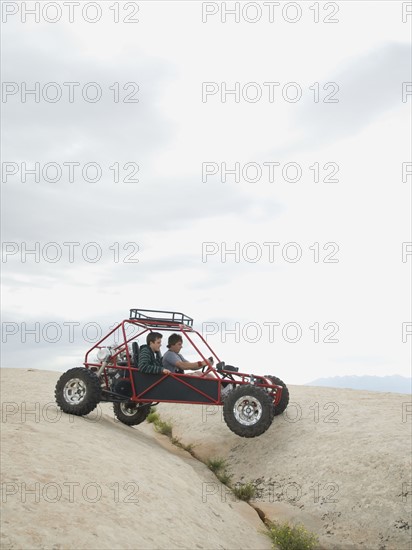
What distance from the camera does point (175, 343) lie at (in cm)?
1072

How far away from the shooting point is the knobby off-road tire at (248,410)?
31.1 ft

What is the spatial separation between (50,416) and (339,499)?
4965mm

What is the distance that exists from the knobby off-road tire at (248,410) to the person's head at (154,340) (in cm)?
175

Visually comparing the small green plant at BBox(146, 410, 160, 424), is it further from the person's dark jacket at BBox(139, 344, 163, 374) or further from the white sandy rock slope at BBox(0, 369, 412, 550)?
the person's dark jacket at BBox(139, 344, 163, 374)

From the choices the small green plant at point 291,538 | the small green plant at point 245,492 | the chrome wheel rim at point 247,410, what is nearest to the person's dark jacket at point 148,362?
the chrome wheel rim at point 247,410

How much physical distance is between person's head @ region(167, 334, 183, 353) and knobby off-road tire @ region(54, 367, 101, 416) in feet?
5.38

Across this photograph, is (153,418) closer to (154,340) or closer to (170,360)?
(170,360)

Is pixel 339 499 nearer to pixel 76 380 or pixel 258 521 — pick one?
pixel 258 521

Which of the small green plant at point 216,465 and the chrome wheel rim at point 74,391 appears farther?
the chrome wheel rim at point 74,391

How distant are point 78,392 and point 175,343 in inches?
83.0

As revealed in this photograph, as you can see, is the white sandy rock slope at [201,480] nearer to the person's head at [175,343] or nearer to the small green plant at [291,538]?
the small green plant at [291,538]

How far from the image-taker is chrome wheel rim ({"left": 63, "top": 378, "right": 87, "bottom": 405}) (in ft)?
32.2

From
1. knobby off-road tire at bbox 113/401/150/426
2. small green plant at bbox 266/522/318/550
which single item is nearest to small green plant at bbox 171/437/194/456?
knobby off-road tire at bbox 113/401/150/426

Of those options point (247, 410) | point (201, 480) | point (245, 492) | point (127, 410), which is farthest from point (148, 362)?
point (245, 492)
